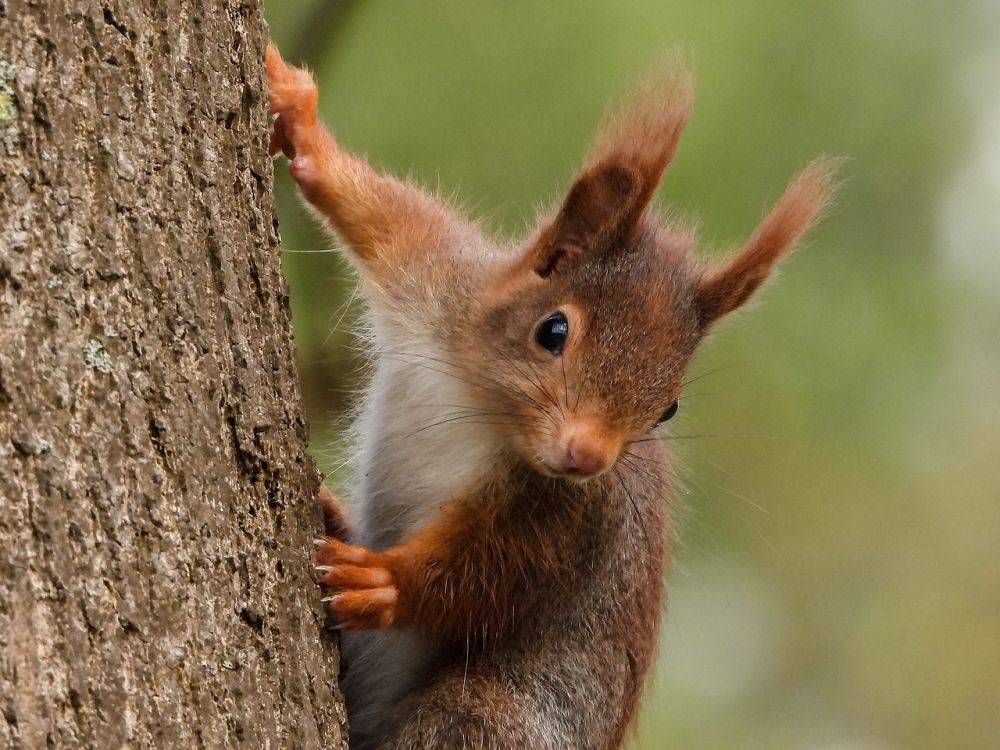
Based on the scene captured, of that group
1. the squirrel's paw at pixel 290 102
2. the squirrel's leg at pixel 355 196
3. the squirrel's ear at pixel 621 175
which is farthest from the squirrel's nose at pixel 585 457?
the squirrel's paw at pixel 290 102

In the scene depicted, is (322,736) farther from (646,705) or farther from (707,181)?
(707,181)

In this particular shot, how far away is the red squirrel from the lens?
2742 millimetres

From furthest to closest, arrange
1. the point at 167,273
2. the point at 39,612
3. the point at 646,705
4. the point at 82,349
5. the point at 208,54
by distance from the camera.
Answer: the point at 646,705 → the point at 208,54 → the point at 167,273 → the point at 82,349 → the point at 39,612

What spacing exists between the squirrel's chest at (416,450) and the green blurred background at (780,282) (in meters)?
0.42

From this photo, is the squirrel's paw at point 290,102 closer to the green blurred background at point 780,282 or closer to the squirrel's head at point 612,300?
the green blurred background at point 780,282

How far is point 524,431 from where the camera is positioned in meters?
2.84

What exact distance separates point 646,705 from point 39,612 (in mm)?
2442

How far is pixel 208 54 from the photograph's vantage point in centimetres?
203

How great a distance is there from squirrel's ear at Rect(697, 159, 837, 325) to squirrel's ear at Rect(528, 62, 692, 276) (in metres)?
0.29

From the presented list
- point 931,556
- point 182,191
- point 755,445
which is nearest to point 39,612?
point 182,191

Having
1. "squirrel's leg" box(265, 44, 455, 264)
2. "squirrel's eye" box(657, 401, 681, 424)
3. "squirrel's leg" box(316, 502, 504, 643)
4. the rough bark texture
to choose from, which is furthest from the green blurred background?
the rough bark texture

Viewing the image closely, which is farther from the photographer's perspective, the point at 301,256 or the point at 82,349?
the point at 301,256

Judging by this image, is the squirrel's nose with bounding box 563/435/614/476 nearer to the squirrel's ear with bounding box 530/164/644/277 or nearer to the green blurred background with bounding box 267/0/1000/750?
the squirrel's ear with bounding box 530/164/644/277

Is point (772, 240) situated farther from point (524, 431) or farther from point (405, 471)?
point (405, 471)
